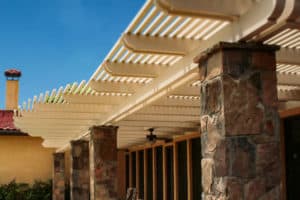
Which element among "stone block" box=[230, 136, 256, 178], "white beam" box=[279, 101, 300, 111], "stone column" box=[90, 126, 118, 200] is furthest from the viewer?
"stone column" box=[90, 126, 118, 200]

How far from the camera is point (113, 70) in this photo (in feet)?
19.2

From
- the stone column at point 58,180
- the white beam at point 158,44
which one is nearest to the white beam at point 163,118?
the white beam at point 158,44

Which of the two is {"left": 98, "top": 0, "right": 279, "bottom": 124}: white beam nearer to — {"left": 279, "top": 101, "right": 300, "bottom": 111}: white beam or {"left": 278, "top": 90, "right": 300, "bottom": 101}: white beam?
{"left": 278, "top": 90, "right": 300, "bottom": 101}: white beam

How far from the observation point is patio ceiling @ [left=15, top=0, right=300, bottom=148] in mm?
3826

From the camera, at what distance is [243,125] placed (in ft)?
13.1

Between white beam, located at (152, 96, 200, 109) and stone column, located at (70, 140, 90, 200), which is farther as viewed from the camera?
stone column, located at (70, 140, 90, 200)

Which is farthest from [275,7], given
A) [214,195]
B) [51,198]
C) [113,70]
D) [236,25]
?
[51,198]

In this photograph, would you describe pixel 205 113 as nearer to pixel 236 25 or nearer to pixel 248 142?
→ pixel 248 142

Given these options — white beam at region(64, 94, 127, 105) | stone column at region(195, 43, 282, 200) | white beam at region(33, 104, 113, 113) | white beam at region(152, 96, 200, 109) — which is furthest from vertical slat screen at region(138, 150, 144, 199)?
stone column at region(195, 43, 282, 200)

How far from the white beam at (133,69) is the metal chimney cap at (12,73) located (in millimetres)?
21907

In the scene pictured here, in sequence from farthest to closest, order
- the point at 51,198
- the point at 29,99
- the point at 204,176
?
the point at 51,198, the point at 29,99, the point at 204,176

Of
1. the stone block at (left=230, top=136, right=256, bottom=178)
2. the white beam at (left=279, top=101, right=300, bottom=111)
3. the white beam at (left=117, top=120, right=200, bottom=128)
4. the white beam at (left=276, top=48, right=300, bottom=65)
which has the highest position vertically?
the white beam at (left=276, top=48, right=300, bottom=65)

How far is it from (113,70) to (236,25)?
6.92 feet

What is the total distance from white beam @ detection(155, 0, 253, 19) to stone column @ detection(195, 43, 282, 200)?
0.80ft
